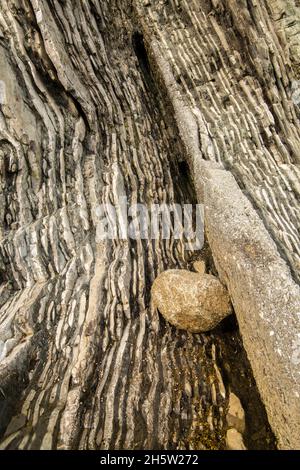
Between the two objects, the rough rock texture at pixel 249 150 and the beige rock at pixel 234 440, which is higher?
the rough rock texture at pixel 249 150

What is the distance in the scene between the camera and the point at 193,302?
4684mm

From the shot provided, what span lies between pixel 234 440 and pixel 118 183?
4706mm

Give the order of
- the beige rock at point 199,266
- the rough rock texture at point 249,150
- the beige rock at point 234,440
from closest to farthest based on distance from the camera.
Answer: the beige rock at point 234,440 < the rough rock texture at point 249,150 < the beige rock at point 199,266

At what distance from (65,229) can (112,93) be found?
160 inches

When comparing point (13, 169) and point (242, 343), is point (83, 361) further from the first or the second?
point (13, 169)

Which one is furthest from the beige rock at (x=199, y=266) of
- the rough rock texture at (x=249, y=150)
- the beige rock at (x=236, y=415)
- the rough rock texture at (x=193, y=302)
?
the beige rock at (x=236, y=415)

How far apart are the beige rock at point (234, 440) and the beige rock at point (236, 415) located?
0.27 ft

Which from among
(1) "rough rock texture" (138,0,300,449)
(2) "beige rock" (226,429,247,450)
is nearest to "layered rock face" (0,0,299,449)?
(1) "rough rock texture" (138,0,300,449)

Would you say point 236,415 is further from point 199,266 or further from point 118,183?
point 118,183

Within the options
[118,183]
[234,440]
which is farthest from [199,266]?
[234,440]

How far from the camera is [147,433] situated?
3795mm

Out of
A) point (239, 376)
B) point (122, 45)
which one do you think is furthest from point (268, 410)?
point (122, 45)

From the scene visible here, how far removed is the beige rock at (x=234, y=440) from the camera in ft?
12.3

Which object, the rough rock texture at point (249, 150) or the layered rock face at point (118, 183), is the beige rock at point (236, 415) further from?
the rough rock texture at point (249, 150)
